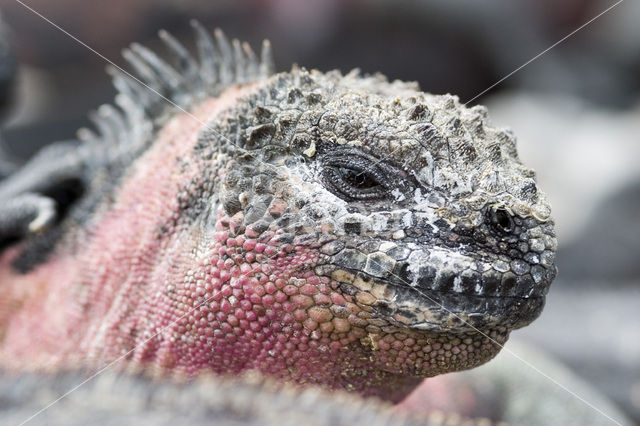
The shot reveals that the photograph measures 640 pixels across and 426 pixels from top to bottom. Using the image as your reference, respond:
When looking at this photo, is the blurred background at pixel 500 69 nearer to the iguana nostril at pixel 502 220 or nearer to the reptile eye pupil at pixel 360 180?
the iguana nostril at pixel 502 220

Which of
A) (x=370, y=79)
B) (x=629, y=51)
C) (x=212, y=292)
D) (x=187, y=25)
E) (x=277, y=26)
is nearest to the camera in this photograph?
(x=212, y=292)

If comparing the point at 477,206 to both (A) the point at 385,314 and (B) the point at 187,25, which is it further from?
(B) the point at 187,25

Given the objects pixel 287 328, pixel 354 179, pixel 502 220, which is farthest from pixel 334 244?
pixel 502 220

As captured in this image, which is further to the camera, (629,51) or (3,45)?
(629,51)

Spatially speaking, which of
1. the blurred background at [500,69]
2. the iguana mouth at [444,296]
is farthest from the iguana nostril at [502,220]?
the blurred background at [500,69]

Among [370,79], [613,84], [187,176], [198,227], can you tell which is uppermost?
[613,84]

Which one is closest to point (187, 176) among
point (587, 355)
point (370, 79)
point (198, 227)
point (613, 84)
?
point (198, 227)

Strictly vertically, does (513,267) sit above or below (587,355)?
below
